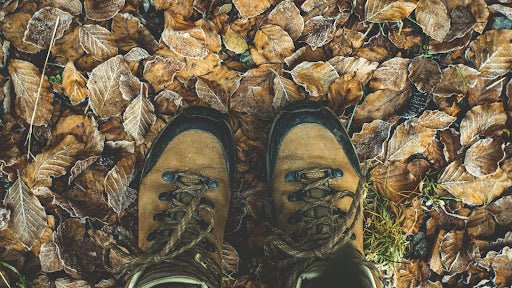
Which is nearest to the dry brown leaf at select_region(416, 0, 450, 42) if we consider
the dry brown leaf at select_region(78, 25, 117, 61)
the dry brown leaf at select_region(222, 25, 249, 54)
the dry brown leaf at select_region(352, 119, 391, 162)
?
the dry brown leaf at select_region(352, 119, 391, 162)

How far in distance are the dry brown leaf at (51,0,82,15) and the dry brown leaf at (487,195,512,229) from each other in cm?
125

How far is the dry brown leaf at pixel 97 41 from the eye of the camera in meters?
1.45

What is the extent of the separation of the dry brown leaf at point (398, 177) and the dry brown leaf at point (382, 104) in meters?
0.14

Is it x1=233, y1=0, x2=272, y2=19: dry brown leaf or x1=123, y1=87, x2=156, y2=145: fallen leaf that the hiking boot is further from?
x1=233, y1=0, x2=272, y2=19: dry brown leaf

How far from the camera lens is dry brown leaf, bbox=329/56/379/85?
4.96 feet

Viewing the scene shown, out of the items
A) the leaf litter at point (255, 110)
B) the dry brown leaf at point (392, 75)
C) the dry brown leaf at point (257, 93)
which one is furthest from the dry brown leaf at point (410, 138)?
the dry brown leaf at point (257, 93)

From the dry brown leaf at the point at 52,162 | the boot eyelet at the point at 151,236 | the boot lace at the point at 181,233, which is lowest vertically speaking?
the boot eyelet at the point at 151,236

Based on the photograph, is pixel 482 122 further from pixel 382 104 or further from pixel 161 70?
pixel 161 70

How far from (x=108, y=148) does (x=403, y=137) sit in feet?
2.66

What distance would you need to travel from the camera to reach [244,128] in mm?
1561

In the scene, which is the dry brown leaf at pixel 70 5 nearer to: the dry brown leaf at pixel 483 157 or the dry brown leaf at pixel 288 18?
the dry brown leaf at pixel 288 18

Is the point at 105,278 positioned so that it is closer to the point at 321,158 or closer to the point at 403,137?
the point at 321,158

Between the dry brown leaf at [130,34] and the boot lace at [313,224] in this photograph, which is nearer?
the boot lace at [313,224]

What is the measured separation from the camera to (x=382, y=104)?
154 centimetres
